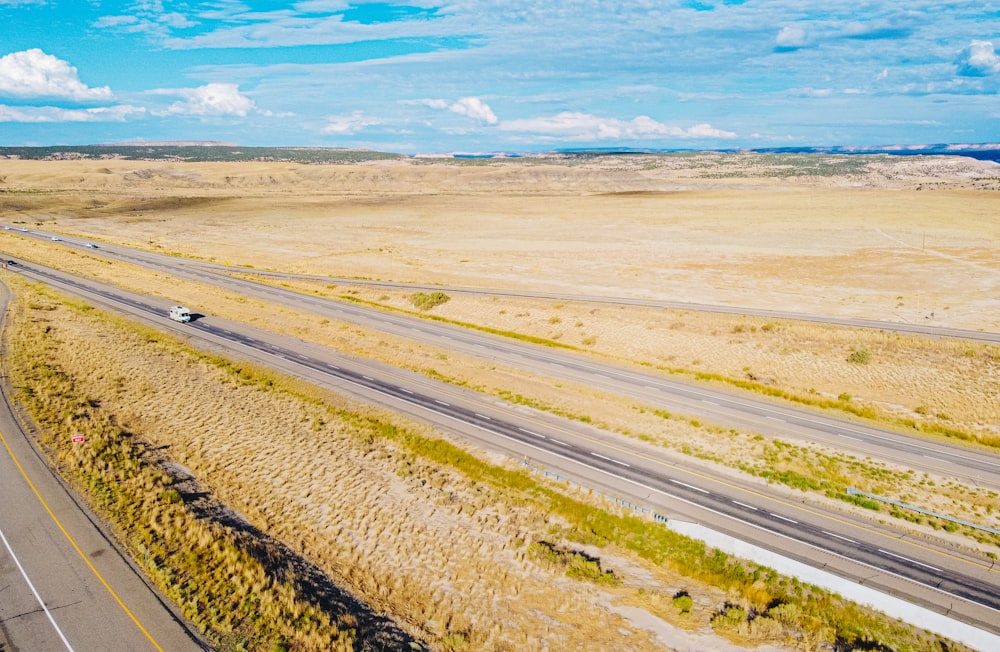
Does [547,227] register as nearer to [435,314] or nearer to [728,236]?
[728,236]

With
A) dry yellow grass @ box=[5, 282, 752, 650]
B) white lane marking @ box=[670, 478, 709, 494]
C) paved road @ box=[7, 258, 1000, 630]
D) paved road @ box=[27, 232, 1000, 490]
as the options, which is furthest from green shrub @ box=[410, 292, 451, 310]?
white lane marking @ box=[670, 478, 709, 494]

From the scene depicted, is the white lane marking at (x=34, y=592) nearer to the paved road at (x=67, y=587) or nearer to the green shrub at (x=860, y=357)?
the paved road at (x=67, y=587)

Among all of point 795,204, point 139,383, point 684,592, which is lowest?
point 684,592

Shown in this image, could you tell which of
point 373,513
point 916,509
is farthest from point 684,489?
point 373,513

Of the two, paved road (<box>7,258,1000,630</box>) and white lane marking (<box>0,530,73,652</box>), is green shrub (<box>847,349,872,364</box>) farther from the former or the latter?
white lane marking (<box>0,530,73,652</box>)

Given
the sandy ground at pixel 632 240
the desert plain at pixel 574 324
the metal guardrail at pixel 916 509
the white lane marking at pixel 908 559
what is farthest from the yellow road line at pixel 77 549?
the sandy ground at pixel 632 240

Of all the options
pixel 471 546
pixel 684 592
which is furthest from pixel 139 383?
pixel 684 592

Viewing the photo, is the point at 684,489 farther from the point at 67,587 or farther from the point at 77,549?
the point at 77,549
